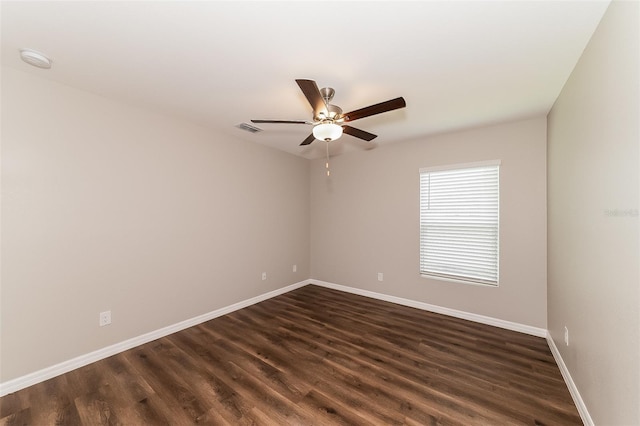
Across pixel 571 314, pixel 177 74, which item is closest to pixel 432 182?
pixel 571 314

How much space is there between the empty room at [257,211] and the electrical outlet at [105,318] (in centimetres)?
2

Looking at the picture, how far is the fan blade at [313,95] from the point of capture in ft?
5.66

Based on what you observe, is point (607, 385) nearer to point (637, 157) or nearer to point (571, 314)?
point (571, 314)

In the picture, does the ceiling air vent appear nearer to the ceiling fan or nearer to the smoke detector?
the ceiling fan

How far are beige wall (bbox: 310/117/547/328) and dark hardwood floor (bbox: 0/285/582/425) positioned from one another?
48cm

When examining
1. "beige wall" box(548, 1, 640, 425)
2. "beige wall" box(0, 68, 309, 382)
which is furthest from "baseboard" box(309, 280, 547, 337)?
"beige wall" box(0, 68, 309, 382)

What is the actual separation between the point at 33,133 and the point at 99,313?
1.71m

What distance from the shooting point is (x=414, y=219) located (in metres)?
3.83

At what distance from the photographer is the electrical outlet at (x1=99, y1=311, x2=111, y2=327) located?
97.5 inches

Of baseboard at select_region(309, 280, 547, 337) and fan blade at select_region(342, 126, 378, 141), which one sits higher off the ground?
fan blade at select_region(342, 126, 378, 141)

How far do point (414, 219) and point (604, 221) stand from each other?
2.38 metres

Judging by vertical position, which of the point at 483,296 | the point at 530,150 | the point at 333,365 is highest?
the point at 530,150

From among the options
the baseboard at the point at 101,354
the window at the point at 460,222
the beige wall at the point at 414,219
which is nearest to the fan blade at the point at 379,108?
the beige wall at the point at 414,219

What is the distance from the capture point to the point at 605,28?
1.44 meters
